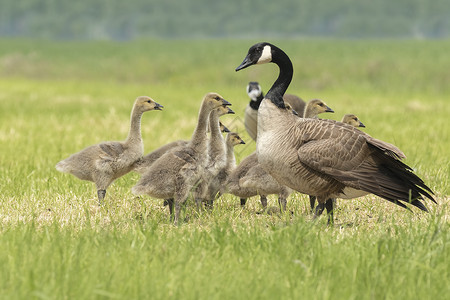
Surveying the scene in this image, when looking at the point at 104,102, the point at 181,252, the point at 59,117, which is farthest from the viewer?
the point at 104,102

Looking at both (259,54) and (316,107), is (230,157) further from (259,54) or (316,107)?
(259,54)

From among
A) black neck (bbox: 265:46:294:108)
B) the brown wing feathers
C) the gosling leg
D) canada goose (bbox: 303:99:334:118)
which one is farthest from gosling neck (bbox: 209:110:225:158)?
the brown wing feathers

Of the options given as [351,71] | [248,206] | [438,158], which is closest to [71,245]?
[248,206]

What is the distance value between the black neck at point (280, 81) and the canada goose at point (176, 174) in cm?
102

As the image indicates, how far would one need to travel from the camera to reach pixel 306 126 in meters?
6.76

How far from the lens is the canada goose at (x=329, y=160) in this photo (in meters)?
6.46

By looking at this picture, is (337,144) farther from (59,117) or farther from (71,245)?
(59,117)

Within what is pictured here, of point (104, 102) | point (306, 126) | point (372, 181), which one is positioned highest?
point (306, 126)

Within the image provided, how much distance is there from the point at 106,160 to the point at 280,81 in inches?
90.3

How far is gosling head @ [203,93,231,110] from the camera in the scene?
789 centimetres

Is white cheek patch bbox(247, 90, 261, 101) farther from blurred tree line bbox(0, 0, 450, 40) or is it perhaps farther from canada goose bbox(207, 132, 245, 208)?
blurred tree line bbox(0, 0, 450, 40)

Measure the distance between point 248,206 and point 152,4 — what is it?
13890 cm

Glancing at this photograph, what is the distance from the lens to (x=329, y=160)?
6.45m

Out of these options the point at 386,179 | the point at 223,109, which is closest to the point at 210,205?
the point at 223,109
